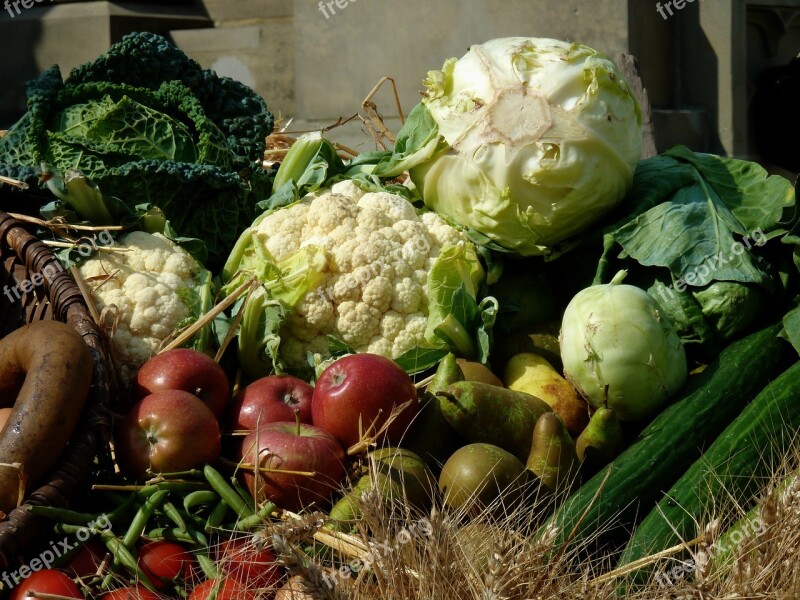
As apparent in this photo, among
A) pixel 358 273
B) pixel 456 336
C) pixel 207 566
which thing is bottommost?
pixel 207 566

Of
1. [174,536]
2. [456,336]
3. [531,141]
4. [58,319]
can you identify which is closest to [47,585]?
[174,536]

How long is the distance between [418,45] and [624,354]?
3732 mm

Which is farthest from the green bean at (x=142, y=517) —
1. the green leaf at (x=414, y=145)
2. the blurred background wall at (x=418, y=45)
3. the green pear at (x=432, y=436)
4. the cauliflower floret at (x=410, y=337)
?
the blurred background wall at (x=418, y=45)

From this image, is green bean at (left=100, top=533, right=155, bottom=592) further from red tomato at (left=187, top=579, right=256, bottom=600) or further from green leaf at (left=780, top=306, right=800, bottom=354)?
green leaf at (left=780, top=306, right=800, bottom=354)

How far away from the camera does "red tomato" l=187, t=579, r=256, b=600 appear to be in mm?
1423

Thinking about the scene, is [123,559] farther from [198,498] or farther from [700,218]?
[700,218]

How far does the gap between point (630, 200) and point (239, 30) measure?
4.17 meters

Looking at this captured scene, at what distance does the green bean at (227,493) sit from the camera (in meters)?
1.56

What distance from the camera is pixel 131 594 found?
4.68ft

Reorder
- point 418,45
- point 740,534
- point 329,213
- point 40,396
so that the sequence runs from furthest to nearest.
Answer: point 418,45
point 329,213
point 40,396
point 740,534

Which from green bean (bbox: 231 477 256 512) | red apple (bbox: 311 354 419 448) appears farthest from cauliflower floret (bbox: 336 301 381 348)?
green bean (bbox: 231 477 256 512)

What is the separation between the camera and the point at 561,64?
2.07 metres

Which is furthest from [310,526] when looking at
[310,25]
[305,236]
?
[310,25]

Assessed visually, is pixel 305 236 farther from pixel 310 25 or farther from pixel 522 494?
pixel 310 25
